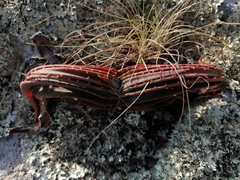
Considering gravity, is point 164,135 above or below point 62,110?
below

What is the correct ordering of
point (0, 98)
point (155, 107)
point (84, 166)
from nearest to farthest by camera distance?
1. point (84, 166)
2. point (155, 107)
3. point (0, 98)

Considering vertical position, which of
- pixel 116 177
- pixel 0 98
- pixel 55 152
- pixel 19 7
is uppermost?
pixel 19 7

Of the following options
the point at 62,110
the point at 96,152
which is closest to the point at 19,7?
the point at 62,110

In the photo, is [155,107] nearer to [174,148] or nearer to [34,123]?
[174,148]

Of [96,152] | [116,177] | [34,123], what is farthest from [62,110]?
[116,177]

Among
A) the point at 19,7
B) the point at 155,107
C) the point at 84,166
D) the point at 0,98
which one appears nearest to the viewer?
the point at 84,166

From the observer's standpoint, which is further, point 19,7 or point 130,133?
point 19,7
